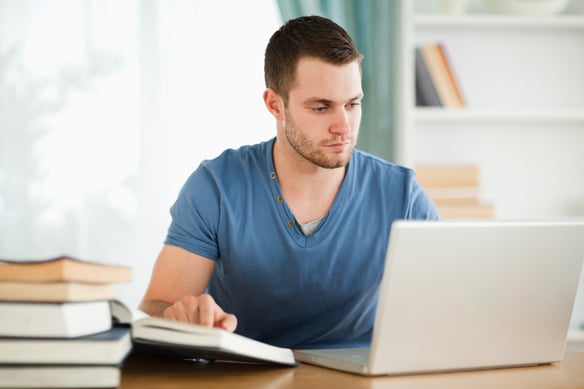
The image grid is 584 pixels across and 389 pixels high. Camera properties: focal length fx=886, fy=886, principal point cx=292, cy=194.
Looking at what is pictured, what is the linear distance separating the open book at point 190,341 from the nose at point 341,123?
0.66 m

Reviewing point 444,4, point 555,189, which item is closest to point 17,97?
point 444,4

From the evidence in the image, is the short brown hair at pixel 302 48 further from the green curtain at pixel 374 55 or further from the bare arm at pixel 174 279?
the green curtain at pixel 374 55

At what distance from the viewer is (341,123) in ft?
6.15

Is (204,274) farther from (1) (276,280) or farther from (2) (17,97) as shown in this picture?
(2) (17,97)

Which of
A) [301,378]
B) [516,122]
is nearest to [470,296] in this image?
[301,378]

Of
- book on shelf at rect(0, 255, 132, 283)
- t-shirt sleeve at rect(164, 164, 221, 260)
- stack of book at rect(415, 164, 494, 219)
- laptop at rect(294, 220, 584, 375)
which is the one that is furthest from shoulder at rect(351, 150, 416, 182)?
stack of book at rect(415, 164, 494, 219)

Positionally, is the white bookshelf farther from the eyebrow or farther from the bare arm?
the bare arm

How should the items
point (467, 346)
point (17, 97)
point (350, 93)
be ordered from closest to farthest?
1. point (467, 346)
2. point (350, 93)
3. point (17, 97)

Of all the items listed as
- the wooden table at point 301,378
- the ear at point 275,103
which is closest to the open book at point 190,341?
the wooden table at point 301,378

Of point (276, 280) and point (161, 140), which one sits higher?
point (161, 140)

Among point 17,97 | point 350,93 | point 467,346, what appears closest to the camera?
point 467,346

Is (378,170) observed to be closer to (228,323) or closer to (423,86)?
(228,323)

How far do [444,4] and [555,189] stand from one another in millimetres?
905

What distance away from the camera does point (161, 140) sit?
355 centimetres
